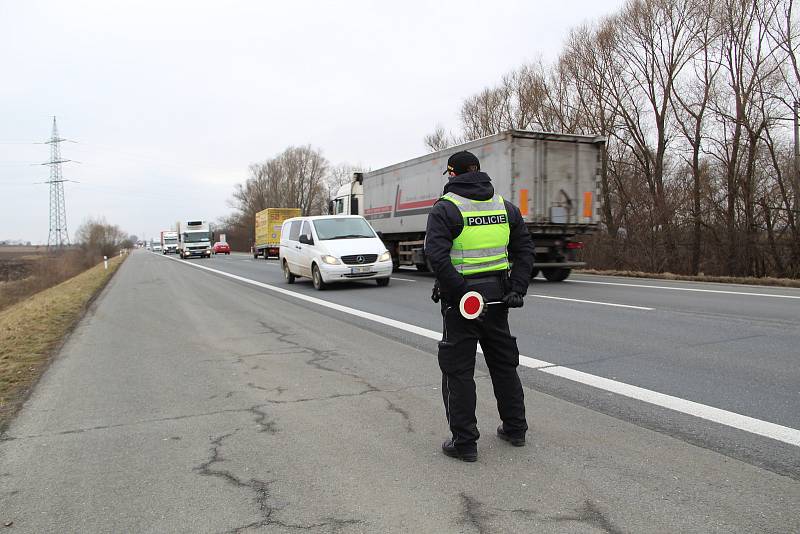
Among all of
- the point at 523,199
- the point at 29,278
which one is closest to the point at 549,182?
the point at 523,199

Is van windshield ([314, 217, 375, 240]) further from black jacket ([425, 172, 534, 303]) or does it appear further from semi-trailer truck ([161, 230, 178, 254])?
semi-trailer truck ([161, 230, 178, 254])

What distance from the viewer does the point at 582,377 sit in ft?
17.7

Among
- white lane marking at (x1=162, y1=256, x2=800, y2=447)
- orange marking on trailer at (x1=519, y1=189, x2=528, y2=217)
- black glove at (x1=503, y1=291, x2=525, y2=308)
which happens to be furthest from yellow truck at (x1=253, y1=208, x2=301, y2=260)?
black glove at (x1=503, y1=291, x2=525, y2=308)

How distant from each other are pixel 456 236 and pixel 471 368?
0.81 metres

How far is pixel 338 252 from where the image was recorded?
567 inches

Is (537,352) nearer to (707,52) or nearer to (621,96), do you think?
(707,52)

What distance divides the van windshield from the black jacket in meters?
11.4

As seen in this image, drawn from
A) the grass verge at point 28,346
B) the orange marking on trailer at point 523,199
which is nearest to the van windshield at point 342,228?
the orange marking on trailer at point 523,199

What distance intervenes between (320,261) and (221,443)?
10621 mm

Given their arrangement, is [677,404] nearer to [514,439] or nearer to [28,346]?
[514,439]

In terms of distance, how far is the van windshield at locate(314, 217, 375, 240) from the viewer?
49.4ft

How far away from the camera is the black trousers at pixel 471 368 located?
141 inches

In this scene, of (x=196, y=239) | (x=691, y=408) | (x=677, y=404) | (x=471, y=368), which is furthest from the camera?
(x=196, y=239)

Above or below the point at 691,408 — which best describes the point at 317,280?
above
